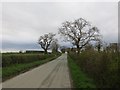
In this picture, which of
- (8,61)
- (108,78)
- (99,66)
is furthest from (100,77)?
(8,61)

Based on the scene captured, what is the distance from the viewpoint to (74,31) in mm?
57188

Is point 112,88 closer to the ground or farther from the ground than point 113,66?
closer to the ground

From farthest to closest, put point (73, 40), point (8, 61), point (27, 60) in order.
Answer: point (73, 40), point (27, 60), point (8, 61)

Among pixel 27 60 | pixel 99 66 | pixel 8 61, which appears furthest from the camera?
pixel 27 60

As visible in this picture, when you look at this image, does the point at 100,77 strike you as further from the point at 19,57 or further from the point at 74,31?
the point at 74,31

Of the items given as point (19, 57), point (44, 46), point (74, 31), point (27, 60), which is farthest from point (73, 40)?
point (44, 46)

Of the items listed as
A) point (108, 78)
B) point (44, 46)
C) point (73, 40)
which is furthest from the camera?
point (44, 46)

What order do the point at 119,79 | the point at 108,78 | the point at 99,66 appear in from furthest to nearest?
the point at 99,66 → the point at 108,78 → the point at 119,79

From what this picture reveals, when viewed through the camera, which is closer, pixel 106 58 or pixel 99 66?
pixel 106 58

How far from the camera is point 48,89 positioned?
12.1 meters

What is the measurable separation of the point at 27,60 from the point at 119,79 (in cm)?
3290

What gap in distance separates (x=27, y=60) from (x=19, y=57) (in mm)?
5648

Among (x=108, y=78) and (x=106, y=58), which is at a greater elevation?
(x=106, y=58)

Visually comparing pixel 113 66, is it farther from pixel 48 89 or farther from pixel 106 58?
pixel 48 89
